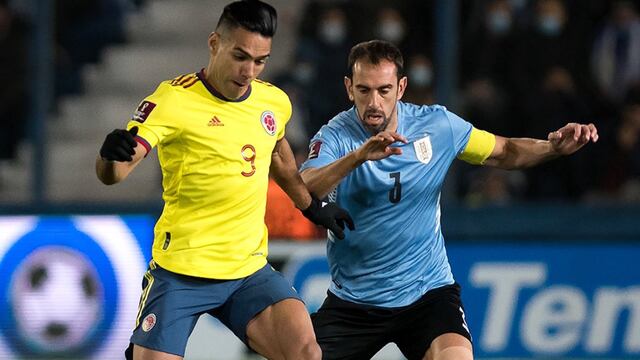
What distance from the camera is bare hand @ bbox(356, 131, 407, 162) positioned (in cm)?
664

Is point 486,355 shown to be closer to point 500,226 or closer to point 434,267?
point 500,226

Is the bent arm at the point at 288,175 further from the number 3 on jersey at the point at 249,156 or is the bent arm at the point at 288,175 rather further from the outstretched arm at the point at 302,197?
the number 3 on jersey at the point at 249,156

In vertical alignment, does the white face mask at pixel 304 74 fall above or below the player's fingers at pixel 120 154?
above

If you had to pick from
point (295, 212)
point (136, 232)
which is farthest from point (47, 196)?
point (295, 212)

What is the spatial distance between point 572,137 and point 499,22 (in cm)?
438

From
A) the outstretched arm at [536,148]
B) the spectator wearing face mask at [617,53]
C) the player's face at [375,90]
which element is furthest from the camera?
the spectator wearing face mask at [617,53]

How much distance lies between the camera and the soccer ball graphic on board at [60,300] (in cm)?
1107

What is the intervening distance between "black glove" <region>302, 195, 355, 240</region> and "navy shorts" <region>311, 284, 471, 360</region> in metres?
0.45

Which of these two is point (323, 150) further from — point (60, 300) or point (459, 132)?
point (60, 300)

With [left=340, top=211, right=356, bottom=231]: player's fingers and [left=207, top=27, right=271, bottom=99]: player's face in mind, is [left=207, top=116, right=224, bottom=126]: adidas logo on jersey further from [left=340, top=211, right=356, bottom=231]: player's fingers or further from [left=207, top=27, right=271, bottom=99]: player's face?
[left=340, top=211, right=356, bottom=231]: player's fingers

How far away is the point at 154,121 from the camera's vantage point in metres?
6.81

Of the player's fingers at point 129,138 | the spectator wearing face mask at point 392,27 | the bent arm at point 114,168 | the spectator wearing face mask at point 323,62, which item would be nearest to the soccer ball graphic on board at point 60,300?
the spectator wearing face mask at point 323,62

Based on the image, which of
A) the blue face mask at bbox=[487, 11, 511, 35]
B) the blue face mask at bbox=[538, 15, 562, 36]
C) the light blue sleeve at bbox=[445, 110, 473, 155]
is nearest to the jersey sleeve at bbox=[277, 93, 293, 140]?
the light blue sleeve at bbox=[445, 110, 473, 155]

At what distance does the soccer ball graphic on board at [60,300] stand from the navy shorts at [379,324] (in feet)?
12.9
